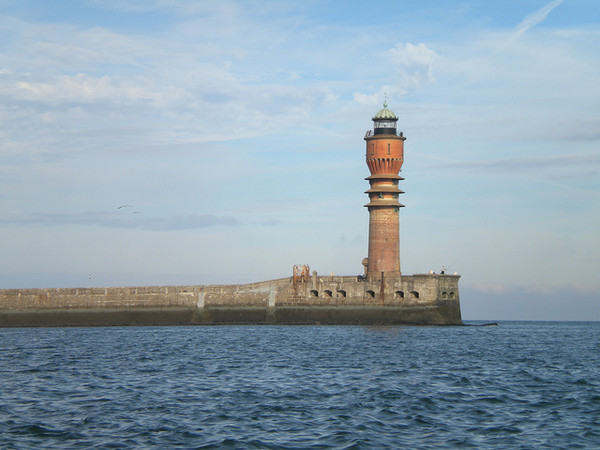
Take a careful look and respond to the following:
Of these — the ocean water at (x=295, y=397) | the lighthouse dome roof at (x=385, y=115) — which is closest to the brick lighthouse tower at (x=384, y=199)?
the lighthouse dome roof at (x=385, y=115)

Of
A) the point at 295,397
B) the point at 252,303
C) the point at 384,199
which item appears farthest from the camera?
the point at 384,199

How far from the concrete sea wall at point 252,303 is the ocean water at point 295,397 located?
66.3 ft

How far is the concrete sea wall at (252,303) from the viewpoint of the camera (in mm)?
69312

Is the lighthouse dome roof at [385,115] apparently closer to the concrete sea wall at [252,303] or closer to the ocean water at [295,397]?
the concrete sea wall at [252,303]

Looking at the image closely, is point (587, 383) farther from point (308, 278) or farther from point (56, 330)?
point (56, 330)

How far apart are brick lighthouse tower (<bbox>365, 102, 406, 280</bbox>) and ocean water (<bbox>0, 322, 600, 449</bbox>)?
2308 centimetres

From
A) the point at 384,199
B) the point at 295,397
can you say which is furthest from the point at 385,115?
the point at 295,397

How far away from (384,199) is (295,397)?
4714cm

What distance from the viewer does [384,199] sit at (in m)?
72.6

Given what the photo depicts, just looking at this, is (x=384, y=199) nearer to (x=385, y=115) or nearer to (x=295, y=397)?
(x=385, y=115)

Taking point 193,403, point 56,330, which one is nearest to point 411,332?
point 56,330

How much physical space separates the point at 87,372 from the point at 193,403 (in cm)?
1081

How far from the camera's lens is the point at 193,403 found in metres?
25.5

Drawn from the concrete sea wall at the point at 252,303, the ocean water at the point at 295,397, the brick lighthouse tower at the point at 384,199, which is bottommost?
the ocean water at the point at 295,397
